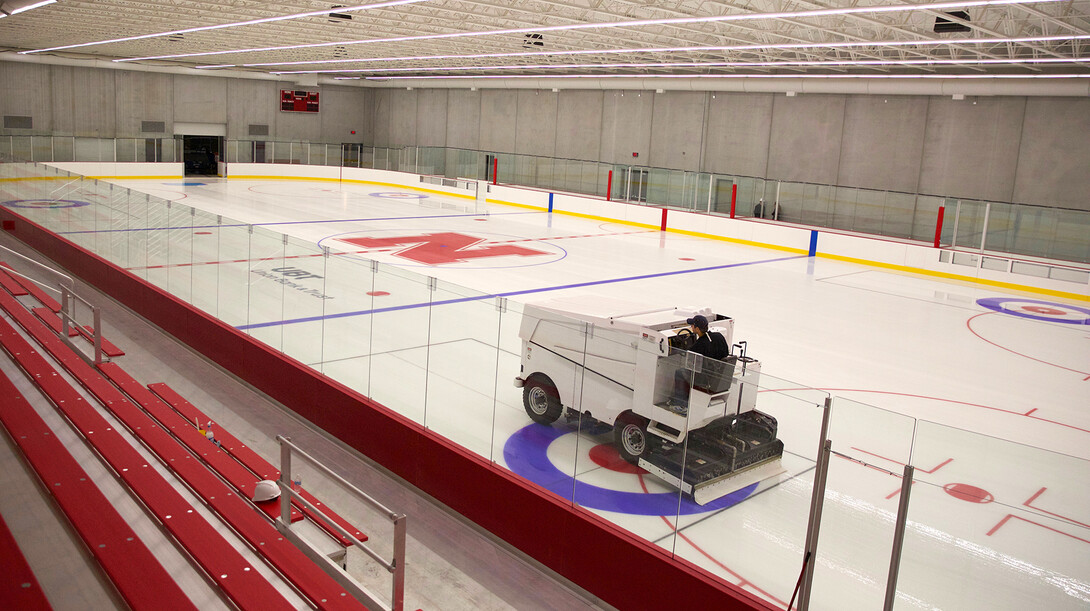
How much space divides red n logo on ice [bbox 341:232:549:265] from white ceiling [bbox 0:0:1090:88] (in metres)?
5.13

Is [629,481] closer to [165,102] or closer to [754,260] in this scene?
[754,260]

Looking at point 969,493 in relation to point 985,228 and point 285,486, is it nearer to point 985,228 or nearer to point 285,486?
point 285,486

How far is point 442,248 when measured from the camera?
2008 centimetres

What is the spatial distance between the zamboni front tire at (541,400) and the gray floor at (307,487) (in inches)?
39.5

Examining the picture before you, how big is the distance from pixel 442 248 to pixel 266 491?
48.1 ft

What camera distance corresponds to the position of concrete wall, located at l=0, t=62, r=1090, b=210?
23.3 metres

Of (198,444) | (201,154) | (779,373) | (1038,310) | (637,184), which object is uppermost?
(637,184)

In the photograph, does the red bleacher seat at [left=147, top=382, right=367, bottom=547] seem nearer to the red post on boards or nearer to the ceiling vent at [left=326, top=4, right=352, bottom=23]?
the ceiling vent at [left=326, top=4, right=352, bottom=23]

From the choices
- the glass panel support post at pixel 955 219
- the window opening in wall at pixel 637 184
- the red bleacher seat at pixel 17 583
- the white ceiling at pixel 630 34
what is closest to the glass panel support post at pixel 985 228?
the glass panel support post at pixel 955 219

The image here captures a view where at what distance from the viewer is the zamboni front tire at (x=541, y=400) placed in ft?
20.5

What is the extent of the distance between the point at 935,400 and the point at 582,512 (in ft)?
22.5

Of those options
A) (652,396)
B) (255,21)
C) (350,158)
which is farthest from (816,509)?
(350,158)

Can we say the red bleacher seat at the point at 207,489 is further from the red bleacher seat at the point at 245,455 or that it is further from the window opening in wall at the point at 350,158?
the window opening in wall at the point at 350,158

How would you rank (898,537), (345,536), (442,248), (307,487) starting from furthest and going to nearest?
(442,248) → (307,487) → (345,536) → (898,537)
